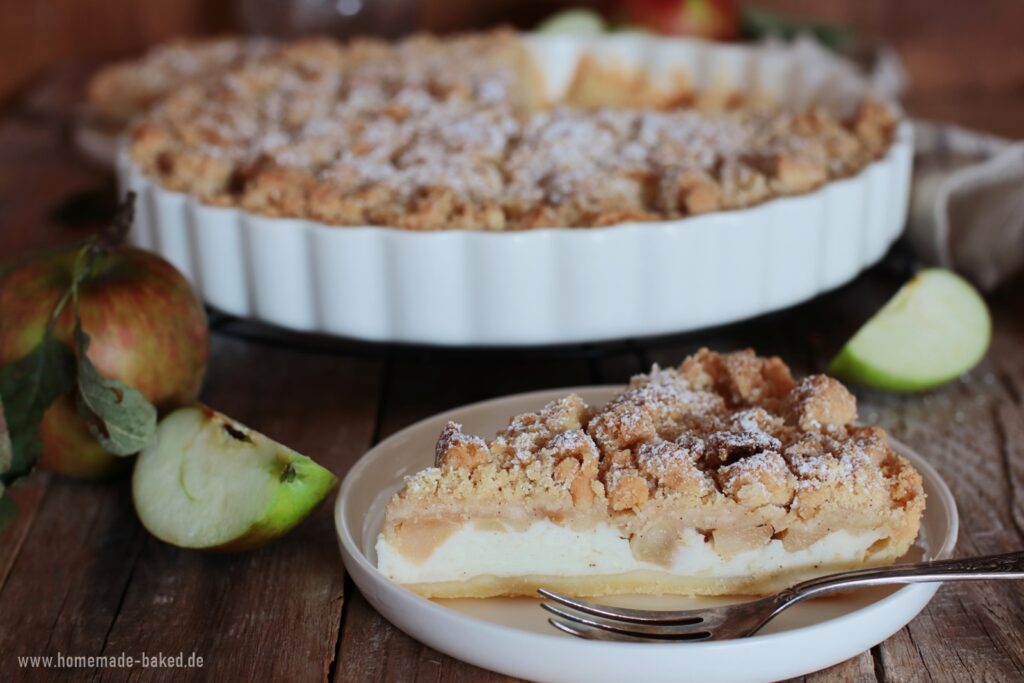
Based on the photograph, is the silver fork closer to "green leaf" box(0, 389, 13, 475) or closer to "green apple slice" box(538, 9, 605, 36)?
"green leaf" box(0, 389, 13, 475)

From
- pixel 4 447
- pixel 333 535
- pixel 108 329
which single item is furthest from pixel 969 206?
pixel 4 447

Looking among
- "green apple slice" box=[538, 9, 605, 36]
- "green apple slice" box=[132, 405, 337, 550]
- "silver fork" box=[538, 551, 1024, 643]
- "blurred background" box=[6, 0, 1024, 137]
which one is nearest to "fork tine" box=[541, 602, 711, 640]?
"silver fork" box=[538, 551, 1024, 643]

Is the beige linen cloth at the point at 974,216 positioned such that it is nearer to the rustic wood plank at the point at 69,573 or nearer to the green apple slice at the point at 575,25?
the green apple slice at the point at 575,25

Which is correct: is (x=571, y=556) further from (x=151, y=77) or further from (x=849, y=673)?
(x=151, y=77)

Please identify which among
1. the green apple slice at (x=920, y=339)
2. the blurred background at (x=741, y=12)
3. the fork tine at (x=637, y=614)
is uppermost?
the fork tine at (x=637, y=614)

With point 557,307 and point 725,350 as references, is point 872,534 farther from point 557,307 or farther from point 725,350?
point 725,350

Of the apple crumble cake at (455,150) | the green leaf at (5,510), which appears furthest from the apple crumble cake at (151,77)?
the green leaf at (5,510)
